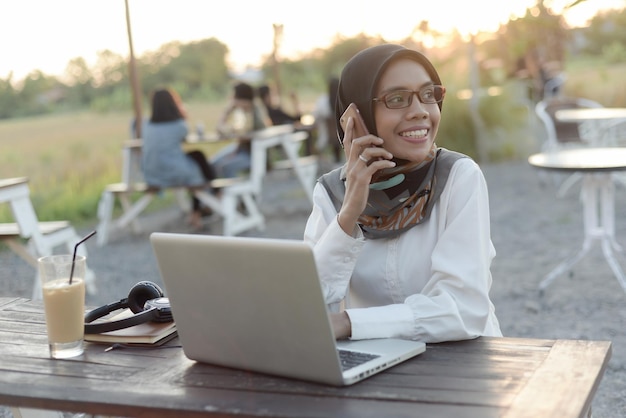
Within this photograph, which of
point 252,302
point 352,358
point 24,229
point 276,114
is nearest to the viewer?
point 252,302

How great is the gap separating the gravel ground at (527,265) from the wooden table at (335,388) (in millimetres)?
1824

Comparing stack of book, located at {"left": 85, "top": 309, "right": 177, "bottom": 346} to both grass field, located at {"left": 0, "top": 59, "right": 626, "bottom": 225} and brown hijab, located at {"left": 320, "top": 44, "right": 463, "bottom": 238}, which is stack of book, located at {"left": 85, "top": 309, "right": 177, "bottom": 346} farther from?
grass field, located at {"left": 0, "top": 59, "right": 626, "bottom": 225}

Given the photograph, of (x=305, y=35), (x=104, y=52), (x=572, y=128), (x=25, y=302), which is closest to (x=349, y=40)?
(x=305, y=35)

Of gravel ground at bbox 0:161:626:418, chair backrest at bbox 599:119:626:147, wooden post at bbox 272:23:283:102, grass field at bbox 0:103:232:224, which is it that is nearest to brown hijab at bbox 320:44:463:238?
gravel ground at bbox 0:161:626:418

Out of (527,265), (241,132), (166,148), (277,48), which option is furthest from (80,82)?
(527,265)

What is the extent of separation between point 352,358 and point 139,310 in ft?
2.03

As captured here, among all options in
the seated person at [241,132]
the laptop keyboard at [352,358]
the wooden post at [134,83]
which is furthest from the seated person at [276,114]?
the laptop keyboard at [352,358]

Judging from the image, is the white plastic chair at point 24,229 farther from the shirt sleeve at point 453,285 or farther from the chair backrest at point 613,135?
the chair backrest at point 613,135

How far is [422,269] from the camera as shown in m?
1.87

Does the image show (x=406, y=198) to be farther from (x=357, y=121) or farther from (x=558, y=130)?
(x=558, y=130)

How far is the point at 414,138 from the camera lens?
183cm

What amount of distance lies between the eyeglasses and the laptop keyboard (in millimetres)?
563

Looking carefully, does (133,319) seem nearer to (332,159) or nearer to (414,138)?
(414,138)

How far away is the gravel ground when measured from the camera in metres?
4.13
